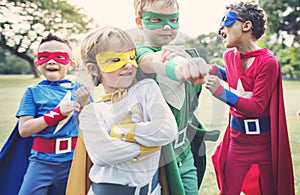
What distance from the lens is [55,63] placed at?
208 centimetres

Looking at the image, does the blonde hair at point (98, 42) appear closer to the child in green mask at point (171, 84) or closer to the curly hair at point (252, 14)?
the child in green mask at point (171, 84)

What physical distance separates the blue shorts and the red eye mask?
43 cm

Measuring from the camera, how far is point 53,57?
2070mm

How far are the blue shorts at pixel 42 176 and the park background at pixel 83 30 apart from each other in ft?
1.30

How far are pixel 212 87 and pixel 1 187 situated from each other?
1.16 meters

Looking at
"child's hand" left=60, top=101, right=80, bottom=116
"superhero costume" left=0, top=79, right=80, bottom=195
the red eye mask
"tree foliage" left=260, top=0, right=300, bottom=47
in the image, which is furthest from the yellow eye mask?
"tree foliage" left=260, top=0, right=300, bottom=47

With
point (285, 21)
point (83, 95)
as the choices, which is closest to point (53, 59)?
point (83, 95)

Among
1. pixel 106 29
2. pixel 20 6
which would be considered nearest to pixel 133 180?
pixel 106 29

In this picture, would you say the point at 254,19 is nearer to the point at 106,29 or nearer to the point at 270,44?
the point at 106,29

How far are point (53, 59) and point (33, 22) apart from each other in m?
0.76

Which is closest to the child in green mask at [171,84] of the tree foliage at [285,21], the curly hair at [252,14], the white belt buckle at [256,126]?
the white belt buckle at [256,126]

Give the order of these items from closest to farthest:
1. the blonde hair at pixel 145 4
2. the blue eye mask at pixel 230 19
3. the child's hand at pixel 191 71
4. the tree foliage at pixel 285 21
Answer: the child's hand at pixel 191 71, the blonde hair at pixel 145 4, the blue eye mask at pixel 230 19, the tree foliage at pixel 285 21

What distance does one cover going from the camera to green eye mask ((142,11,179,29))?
1.65 m

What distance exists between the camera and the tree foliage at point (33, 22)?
8.66 feet
